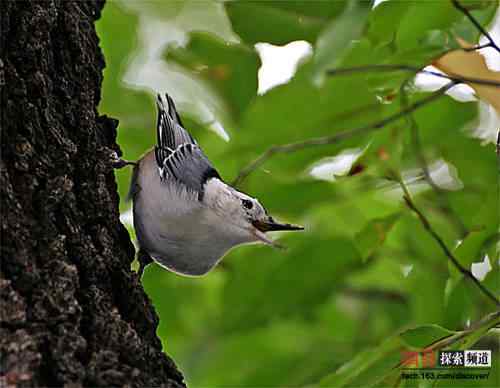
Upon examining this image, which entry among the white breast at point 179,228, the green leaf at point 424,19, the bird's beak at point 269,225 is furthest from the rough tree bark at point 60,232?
the green leaf at point 424,19

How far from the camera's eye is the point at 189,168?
7.94 ft

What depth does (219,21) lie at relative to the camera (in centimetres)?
445

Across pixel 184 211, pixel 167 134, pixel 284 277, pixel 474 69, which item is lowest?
pixel 184 211

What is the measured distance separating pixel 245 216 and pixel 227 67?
703mm

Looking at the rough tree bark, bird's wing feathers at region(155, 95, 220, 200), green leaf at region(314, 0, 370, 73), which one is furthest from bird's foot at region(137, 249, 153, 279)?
green leaf at region(314, 0, 370, 73)

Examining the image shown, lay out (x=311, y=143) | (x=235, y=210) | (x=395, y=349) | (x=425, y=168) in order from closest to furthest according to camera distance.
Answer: (x=395, y=349)
(x=235, y=210)
(x=311, y=143)
(x=425, y=168)

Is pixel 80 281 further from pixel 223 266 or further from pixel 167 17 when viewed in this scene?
pixel 167 17

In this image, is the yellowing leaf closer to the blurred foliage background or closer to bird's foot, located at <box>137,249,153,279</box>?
the blurred foliage background

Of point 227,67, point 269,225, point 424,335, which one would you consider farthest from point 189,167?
point 424,335

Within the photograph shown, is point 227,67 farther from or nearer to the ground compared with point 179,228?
farther from the ground

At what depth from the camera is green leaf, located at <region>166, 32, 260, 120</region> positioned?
9.48 ft

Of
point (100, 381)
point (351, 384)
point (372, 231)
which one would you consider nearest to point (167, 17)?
point (372, 231)

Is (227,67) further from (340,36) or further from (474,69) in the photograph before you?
(340,36)

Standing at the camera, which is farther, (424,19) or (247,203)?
(247,203)
